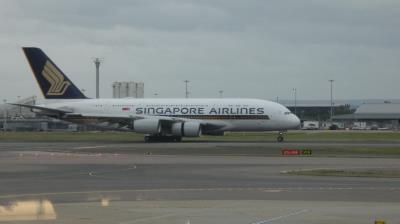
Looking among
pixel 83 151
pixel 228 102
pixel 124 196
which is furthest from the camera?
pixel 228 102

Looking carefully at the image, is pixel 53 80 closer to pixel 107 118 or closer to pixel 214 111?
pixel 107 118

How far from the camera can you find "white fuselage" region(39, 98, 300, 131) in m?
62.1

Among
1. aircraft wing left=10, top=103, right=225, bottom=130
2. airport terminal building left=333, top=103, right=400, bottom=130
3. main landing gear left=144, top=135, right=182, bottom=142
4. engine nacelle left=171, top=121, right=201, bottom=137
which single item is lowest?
main landing gear left=144, top=135, right=182, bottom=142

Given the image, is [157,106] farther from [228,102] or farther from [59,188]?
[59,188]

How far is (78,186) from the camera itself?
21953mm

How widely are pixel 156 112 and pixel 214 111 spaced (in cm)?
546

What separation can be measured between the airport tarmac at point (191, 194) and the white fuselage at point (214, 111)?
96.3ft

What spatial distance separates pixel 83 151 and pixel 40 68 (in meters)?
21.6

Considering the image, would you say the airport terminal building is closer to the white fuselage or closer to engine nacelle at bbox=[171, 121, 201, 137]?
the white fuselage

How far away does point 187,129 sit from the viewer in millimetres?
60125

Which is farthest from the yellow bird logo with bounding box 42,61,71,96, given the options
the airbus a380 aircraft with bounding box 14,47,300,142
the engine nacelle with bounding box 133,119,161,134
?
the engine nacelle with bounding box 133,119,161,134

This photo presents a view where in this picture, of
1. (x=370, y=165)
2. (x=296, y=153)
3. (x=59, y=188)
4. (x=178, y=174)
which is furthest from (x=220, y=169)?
(x=296, y=153)

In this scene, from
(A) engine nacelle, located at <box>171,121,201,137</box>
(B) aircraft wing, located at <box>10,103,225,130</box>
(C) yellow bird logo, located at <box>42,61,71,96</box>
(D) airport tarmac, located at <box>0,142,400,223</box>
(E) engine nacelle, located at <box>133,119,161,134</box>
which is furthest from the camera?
(C) yellow bird logo, located at <box>42,61,71,96</box>

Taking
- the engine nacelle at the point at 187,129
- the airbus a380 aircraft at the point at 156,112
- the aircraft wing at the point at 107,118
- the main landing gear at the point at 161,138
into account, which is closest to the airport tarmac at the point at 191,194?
the engine nacelle at the point at 187,129
